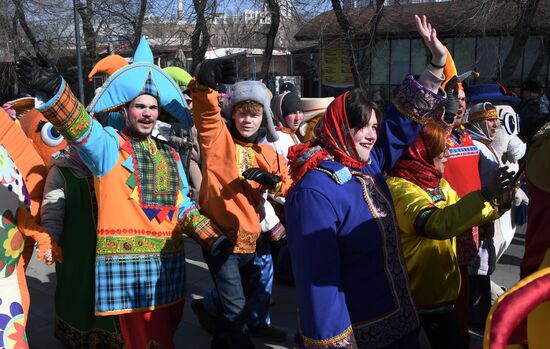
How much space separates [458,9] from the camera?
14.1 metres

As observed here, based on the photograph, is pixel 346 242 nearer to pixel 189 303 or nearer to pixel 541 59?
pixel 189 303

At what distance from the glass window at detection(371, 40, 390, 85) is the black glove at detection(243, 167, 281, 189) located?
13.6m

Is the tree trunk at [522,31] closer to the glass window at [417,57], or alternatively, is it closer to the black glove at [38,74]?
the glass window at [417,57]

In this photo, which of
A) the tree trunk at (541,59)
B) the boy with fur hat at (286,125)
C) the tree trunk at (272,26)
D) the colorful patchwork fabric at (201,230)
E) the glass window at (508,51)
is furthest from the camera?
the glass window at (508,51)

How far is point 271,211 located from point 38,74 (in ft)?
6.08

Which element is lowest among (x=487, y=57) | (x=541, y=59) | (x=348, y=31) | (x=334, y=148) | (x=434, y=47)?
(x=334, y=148)

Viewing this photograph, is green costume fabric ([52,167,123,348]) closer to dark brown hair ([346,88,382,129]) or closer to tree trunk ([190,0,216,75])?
dark brown hair ([346,88,382,129])

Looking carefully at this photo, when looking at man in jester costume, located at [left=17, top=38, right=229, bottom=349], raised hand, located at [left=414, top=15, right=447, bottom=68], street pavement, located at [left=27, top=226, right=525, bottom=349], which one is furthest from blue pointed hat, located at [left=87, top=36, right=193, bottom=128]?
street pavement, located at [left=27, top=226, right=525, bottom=349]

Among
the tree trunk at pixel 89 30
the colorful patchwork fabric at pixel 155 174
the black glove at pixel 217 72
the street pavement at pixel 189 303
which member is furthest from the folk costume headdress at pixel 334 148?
the tree trunk at pixel 89 30

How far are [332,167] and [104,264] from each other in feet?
4.26

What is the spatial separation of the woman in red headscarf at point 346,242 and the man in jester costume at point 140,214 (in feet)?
2.97

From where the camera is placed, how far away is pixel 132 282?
2.79 meters

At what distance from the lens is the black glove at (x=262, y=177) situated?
9.78 ft

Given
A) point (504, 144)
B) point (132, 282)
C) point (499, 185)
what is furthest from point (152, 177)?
point (504, 144)
